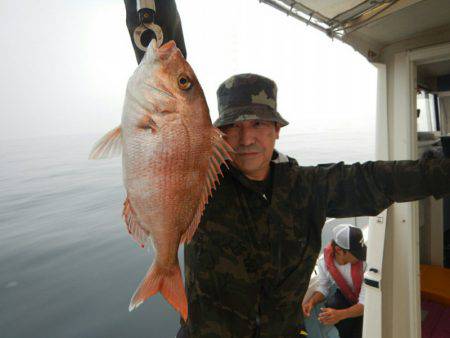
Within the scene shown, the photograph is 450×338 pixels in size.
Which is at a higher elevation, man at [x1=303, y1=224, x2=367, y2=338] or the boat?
the boat

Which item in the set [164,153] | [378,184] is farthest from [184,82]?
[378,184]

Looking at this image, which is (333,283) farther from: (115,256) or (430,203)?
(115,256)

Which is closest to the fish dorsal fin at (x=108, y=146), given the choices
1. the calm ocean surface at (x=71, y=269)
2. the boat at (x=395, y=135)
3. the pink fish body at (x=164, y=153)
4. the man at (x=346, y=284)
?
the pink fish body at (x=164, y=153)

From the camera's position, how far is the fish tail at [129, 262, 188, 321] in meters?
1.11

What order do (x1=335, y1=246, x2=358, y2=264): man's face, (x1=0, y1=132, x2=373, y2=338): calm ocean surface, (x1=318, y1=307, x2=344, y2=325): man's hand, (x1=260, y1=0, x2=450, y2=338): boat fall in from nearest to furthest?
1. (x1=260, y1=0, x2=450, y2=338): boat
2. (x1=318, y1=307, x2=344, y2=325): man's hand
3. (x1=335, y1=246, x2=358, y2=264): man's face
4. (x1=0, y1=132, x2=373, y2=338): calm ocean surface

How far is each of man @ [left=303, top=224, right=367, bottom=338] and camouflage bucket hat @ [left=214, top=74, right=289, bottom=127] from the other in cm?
259

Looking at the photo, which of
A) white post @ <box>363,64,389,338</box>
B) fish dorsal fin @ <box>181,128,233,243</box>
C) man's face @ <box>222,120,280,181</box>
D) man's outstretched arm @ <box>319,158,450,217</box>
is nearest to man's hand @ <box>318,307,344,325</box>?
white post @ <box>363,64,389,338</box>

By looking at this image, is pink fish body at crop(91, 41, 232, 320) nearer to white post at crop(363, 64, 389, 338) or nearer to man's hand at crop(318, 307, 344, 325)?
white post at crop(363, 64, 389, 338)

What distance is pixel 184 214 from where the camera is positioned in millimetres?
1117

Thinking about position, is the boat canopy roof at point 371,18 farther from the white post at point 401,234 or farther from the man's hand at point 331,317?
the man's hand at point 331,317

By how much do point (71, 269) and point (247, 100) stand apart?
9.52 m

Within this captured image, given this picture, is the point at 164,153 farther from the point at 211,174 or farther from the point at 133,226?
the point at 133,226

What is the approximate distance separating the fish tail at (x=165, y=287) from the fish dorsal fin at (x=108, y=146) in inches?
19.0

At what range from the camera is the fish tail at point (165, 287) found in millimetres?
1110
